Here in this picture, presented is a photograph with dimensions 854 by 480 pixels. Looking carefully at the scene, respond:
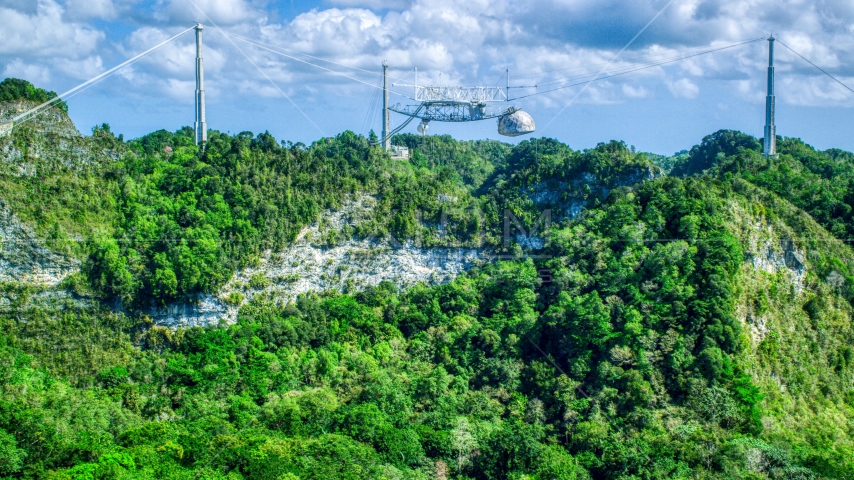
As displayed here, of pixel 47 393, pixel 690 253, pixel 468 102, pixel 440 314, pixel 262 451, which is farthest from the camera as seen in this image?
pixel 468 102

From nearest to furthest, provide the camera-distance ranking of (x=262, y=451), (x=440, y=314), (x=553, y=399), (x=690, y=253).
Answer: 1. (x=262, y=451)
2. (x=553, y=399)
3. (x=690, y=253)
4. (x=440, y=314)

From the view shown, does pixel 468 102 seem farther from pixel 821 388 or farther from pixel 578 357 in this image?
pixel 821 388

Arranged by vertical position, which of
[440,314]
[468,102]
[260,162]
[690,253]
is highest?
[468,102]

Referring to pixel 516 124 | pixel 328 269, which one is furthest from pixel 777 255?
pixel 328 269

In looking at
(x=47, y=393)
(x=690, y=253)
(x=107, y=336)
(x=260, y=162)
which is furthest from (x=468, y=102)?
(x=47, y=393)

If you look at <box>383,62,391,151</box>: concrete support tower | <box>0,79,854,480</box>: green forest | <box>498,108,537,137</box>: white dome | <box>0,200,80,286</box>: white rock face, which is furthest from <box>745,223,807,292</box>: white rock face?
<box>0,200,80,286</box>: white rock face

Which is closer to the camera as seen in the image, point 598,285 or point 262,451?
point 262,451

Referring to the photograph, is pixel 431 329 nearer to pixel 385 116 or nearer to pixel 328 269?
pixel 328 269

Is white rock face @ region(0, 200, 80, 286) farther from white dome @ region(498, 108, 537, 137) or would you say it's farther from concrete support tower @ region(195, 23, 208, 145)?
white dome @ region(498, 108, 537, 137)
